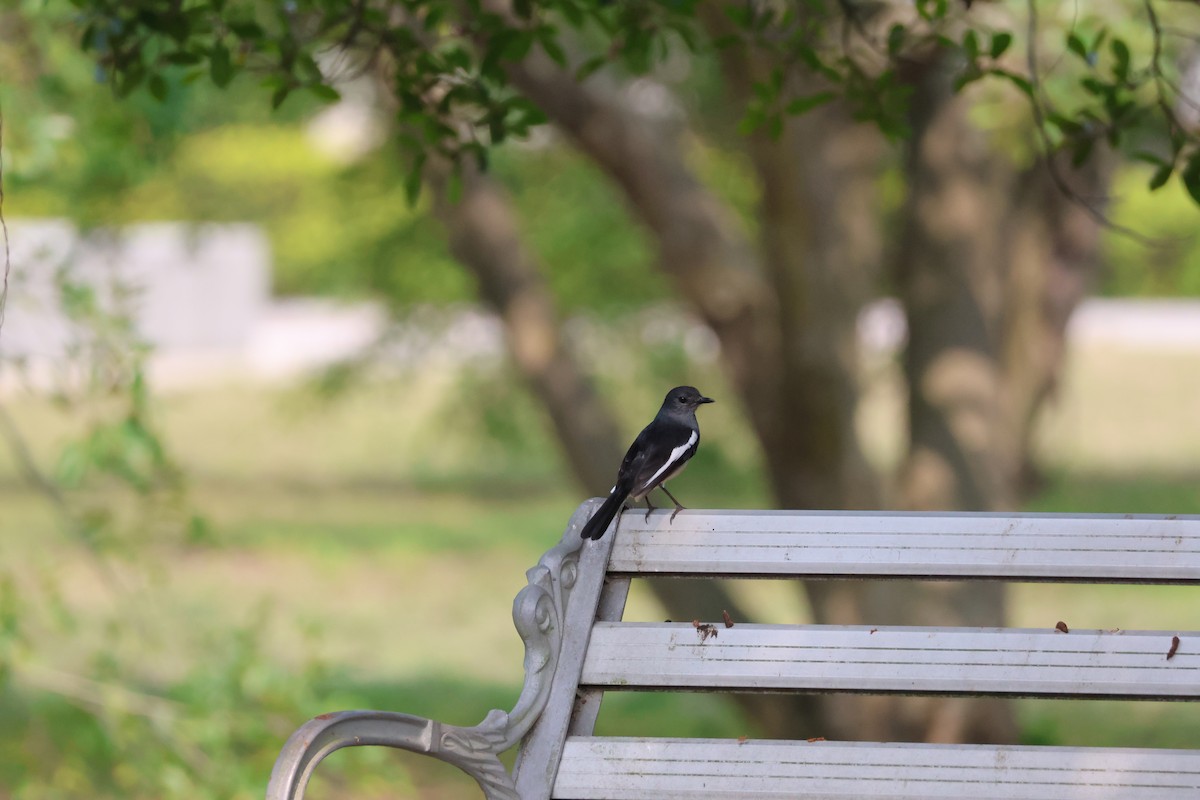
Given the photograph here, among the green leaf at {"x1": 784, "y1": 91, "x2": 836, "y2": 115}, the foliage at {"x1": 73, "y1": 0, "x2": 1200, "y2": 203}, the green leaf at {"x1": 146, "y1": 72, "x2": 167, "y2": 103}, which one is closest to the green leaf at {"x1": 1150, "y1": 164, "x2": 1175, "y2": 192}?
the foliage at {"x1": 73, "y1": 0, "x2": 1200, "y2": 203}

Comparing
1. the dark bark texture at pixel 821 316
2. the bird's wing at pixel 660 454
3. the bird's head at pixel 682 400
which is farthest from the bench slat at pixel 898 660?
the dark bark texture at pixel 821 316

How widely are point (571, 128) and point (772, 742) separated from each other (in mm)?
4272

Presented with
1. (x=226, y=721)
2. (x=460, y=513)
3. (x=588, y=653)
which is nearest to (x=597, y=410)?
(x=226, y=721)

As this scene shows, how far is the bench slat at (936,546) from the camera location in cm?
230

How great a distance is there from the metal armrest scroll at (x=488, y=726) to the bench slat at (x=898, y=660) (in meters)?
0.10

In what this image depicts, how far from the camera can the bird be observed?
251 centimetres

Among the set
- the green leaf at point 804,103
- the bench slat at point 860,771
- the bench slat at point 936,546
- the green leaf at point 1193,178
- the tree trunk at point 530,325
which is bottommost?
the tree trunk at point 530,325

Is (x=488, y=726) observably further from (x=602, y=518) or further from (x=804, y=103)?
(x=804, y=103)

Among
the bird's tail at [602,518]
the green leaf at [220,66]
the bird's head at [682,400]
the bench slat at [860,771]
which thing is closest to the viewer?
the bench slat at [860,771]

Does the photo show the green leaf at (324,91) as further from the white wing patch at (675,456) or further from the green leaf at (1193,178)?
the green leaf at (1193,178)

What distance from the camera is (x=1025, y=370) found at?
931 centimetres

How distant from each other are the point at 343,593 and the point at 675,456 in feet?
36.0

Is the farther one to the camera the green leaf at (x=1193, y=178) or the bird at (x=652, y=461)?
the green leaf at (x=1193, y=178)

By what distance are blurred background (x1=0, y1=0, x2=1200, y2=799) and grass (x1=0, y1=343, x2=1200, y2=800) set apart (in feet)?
0.15
